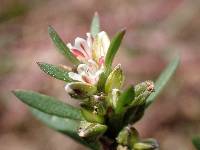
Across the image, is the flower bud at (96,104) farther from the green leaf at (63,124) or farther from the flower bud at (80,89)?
the green leaf at (63,124)

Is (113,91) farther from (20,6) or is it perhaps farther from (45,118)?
(20,6)

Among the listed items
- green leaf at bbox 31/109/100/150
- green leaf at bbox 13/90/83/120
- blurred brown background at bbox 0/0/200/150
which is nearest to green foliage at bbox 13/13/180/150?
green leaf at bbox 13/90/83/120

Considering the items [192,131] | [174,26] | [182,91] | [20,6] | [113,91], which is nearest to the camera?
[113,91]

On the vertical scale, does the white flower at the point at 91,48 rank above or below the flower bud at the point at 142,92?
above

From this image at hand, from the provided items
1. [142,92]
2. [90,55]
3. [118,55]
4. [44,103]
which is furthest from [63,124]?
[118,55]

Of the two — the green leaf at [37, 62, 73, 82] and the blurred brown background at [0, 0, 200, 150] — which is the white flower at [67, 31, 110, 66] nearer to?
the green leaf at [37, 62, 73, 82]

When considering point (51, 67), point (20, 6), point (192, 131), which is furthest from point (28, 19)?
point (51, 67)

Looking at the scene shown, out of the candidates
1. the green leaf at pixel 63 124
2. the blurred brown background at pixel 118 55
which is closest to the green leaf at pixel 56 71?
the green leaf at pixel 63 124
